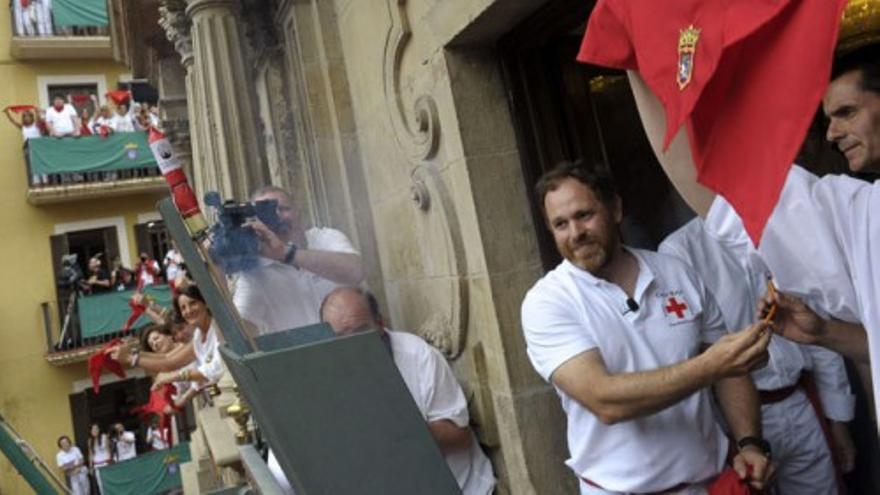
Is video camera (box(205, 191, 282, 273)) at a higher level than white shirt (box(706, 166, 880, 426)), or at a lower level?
higher

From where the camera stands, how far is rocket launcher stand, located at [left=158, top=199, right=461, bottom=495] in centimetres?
104

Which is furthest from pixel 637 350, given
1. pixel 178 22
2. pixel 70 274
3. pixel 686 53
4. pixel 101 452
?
pixel 70 274

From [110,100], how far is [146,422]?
928 centimetres

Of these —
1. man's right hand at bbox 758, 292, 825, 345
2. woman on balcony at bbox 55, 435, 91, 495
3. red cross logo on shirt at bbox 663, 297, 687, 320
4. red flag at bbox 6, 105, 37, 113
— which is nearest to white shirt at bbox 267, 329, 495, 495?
red cross logo on shirt at bbox 663, 297, 687, 320

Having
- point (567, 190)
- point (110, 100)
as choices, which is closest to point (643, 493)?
point (567, 190)

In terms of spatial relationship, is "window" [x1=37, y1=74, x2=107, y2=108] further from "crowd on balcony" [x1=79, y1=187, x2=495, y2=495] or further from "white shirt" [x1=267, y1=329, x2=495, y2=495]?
"white shirt" [x1=267, y1=329, x2=495, y2=495]

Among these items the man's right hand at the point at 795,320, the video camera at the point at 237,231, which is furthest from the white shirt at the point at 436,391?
the man's right hand at the point at 795,320

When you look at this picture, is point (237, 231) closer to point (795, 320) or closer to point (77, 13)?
point (795, 320)

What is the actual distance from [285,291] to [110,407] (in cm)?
1814

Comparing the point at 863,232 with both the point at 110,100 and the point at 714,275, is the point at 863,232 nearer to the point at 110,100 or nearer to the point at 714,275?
the point at 714,275

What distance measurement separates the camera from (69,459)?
55.1ft

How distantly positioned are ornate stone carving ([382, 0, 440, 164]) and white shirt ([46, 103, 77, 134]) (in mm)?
18236

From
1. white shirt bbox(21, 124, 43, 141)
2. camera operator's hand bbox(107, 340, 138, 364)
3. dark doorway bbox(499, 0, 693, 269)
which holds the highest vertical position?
white shirt bbox(21, 124, 43, 141)

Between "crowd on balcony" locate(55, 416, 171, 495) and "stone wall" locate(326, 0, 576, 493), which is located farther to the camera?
"crowd on balcony" locate(55, 416, 171, 495)
